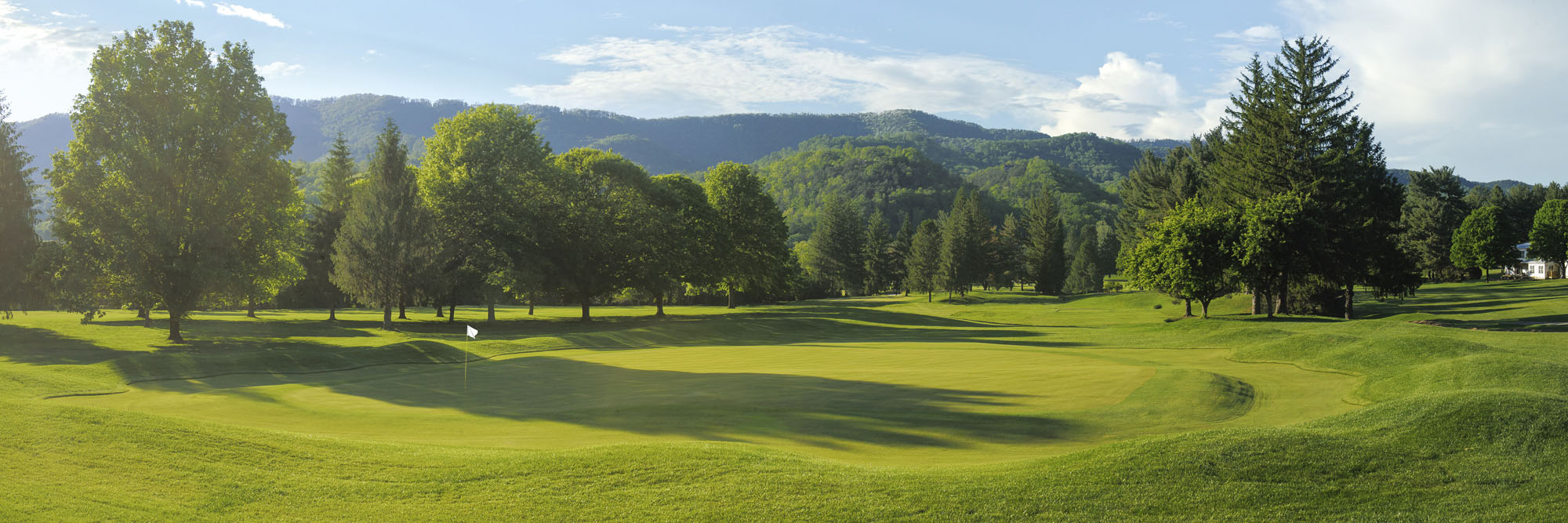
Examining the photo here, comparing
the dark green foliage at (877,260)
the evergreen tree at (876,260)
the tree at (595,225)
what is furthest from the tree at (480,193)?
the evergreen tree at (876,260)

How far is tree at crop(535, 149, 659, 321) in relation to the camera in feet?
165

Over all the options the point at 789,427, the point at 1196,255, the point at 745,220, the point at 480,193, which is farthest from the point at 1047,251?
the point at 789,427

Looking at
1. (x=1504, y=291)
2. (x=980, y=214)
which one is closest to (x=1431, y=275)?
(x=1504, y=291)

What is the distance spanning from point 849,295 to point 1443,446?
362ft

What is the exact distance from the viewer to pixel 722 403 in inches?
758

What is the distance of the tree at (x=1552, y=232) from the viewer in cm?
8494

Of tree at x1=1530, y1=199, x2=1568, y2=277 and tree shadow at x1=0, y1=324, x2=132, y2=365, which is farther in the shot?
tree at x1=1530, y1=199, x2=1568, y2=277

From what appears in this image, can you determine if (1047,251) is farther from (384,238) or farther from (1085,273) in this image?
(384,238)

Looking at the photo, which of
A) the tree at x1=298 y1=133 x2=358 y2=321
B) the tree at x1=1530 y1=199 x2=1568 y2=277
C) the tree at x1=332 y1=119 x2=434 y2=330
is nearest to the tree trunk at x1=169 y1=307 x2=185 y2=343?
the tree at x1=332 y1=119 x2=434 y2=330

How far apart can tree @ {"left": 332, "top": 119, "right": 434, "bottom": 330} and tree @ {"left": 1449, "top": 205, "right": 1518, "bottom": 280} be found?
10053 cm

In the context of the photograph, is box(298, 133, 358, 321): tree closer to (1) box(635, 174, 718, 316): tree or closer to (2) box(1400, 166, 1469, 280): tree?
(1) box(635, 174, 718, 316): tree

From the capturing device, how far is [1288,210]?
45.2 meters

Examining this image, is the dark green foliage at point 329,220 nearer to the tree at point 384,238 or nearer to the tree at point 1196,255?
the tree at point 384,238

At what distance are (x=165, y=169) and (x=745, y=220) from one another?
36.9 meters
